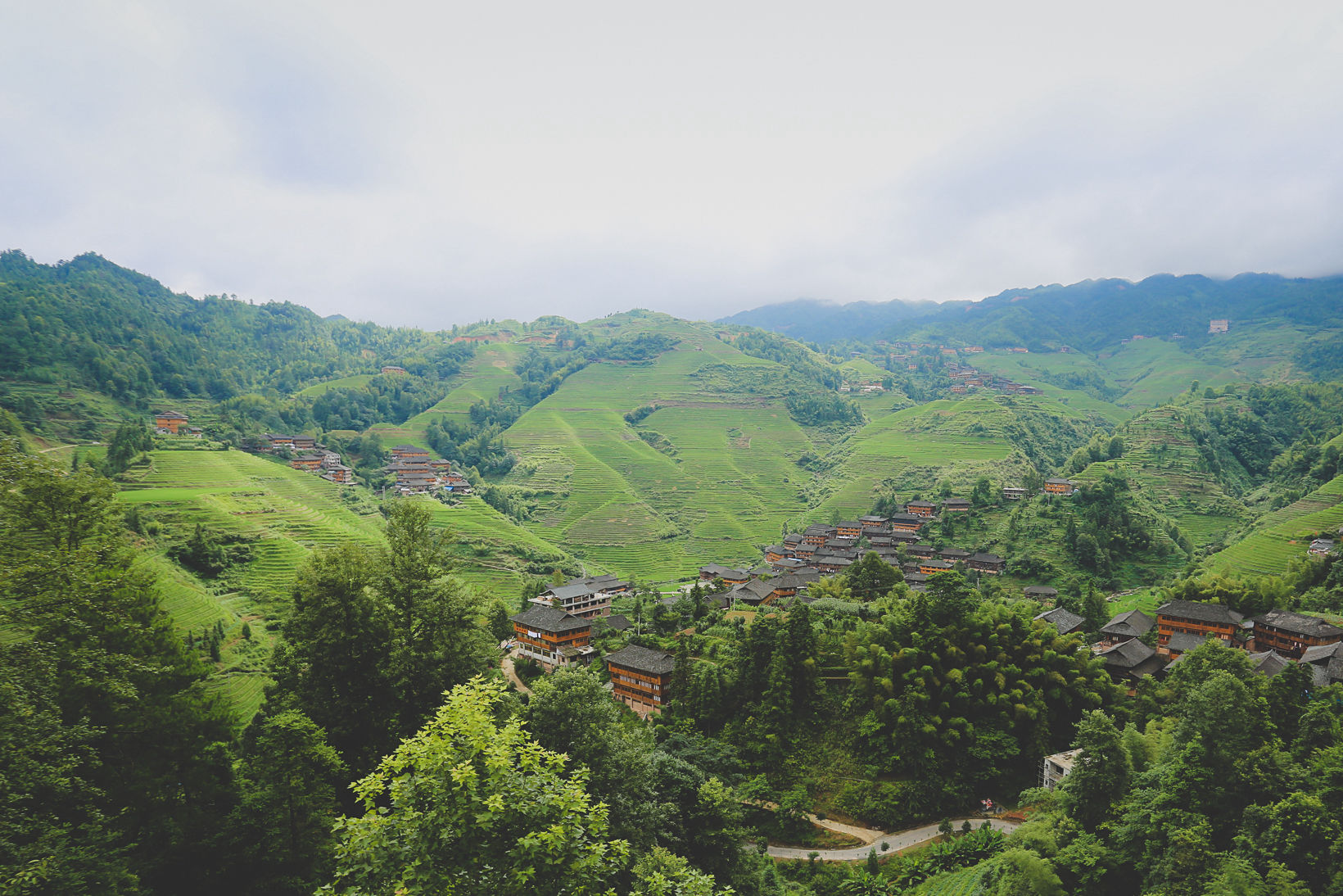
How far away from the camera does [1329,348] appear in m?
112

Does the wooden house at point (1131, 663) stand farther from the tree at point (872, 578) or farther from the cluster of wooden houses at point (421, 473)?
the cluster of wooden houses at point (421, 473)

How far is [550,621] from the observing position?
37188mm

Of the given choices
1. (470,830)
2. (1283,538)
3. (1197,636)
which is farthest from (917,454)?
(470,830)

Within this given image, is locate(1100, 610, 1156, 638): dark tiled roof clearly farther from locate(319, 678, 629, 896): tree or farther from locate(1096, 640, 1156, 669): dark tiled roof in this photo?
locate(319, 678, 629, 896): tree

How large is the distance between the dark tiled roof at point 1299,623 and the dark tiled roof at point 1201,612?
3.56 feet

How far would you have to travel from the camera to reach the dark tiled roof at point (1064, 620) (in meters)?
35.2

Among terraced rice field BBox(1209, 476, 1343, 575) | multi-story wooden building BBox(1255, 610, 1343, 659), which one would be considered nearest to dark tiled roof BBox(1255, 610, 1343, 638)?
multi-story wooden building BBox(1255, 610, 1343, 659)

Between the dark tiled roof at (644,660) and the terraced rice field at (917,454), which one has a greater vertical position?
the terraced rice field at (917,454)

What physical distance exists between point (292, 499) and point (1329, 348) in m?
168

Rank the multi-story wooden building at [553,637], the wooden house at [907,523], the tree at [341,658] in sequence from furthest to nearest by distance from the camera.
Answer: the wooden house at [907,523]
the multi-story wooden building at [553,637]
the tree at [341,658]

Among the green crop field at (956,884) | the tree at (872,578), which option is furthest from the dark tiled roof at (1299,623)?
the green crop field at (956,884)

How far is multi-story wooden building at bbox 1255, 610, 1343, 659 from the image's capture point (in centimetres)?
2741

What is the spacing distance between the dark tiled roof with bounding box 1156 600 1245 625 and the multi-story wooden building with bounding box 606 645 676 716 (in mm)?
26882

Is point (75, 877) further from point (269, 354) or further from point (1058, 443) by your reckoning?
point (269, 354)
